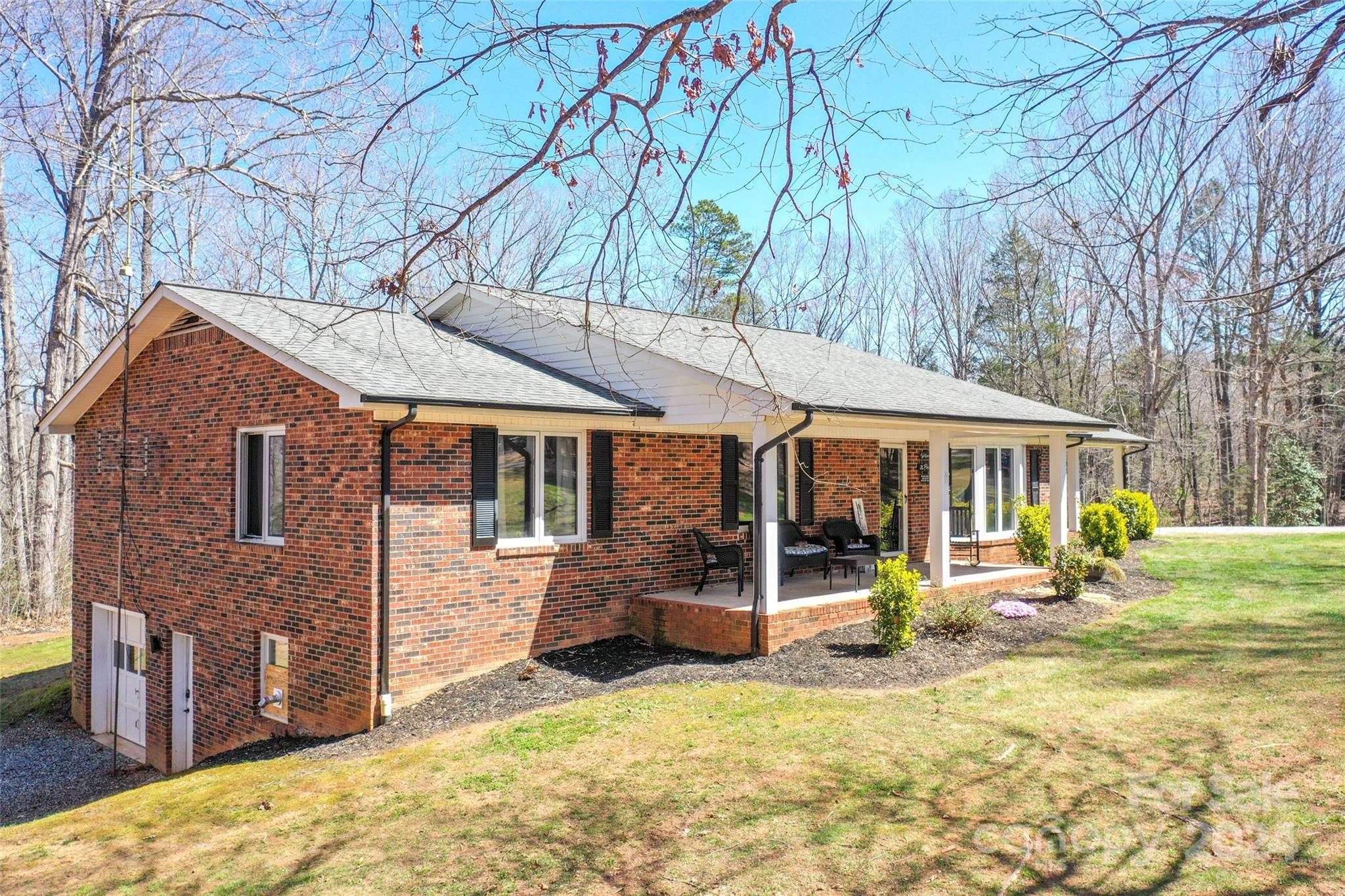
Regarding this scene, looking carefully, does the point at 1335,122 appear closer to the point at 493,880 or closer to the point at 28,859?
the point at 493,880

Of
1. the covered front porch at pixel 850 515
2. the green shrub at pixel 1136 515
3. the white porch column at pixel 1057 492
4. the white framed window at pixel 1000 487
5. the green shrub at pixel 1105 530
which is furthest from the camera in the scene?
the green shrub at pixel 1136 515

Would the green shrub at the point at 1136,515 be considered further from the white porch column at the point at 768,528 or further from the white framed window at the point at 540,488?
the white framed window at the point at 540,488

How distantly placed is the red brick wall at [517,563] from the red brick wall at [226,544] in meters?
0.44

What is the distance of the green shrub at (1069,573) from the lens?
12094 mm

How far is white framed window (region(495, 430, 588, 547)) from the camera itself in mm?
10219

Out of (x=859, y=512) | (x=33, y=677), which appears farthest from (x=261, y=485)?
(x=33, y=677)

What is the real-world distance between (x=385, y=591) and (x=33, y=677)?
1148 centimetres

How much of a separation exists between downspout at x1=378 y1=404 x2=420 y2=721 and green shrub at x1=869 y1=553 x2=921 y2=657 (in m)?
5.36

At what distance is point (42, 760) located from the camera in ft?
40.1

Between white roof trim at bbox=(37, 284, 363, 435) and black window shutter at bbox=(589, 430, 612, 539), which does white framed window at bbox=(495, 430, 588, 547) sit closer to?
black window shutter at bbox=(589, 430, 612, 539)

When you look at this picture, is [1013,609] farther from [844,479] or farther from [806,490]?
[844,479]

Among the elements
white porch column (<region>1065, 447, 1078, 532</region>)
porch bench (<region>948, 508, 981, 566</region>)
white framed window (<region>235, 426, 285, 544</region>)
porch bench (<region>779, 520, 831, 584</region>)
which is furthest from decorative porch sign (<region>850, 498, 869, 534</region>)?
white framed window (<region>235, 426, 285, 544</region>)

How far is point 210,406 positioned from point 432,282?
45.4 ft

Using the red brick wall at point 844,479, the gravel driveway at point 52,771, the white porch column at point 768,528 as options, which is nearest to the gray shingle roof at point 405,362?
the white porch column at point 768,528
